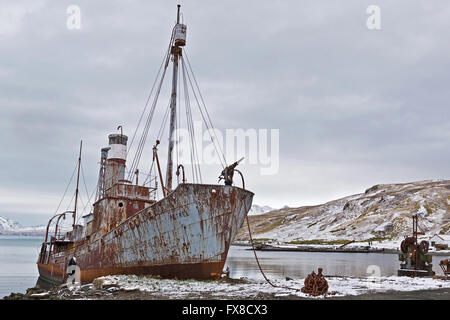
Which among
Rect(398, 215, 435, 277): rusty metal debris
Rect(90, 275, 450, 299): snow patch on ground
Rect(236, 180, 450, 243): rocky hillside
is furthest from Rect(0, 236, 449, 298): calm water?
Rect(236, 180, 450, 243): rocky hillside

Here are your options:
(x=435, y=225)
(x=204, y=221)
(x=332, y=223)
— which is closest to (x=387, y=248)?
(x=435, y=225)

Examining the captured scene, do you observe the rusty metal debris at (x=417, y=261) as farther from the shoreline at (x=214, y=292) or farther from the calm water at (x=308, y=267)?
the calm water at (x=308, y=267)

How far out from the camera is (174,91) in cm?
2873

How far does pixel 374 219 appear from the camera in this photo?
452ft

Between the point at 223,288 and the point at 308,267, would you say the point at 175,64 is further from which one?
the point at 308,267

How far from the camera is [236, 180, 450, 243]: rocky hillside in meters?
125

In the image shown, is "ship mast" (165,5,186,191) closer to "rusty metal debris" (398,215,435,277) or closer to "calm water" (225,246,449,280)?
"calm water" (225,246,449,280)

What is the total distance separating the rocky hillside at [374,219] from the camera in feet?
411

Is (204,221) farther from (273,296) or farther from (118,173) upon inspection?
(118,173)

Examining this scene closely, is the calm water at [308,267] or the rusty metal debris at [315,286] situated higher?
the rusty metal debris at [315,286]

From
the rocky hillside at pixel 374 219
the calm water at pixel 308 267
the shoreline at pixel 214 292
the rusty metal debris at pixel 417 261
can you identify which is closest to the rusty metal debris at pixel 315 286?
the shoreline at pixel 214 292

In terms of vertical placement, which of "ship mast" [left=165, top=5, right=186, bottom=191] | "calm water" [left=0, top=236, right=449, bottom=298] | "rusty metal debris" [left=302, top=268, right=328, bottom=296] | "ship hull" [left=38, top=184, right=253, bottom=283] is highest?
"ship mast" [left=165, top=5, right=186, bottom=191]

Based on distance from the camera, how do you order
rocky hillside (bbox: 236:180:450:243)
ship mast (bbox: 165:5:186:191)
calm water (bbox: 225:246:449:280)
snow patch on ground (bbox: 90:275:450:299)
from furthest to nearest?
rocky hillside (bbox: 236:180:450:243) → calm water (bbox: 225:246:449:280) → ship mast (bbox: 165:5:186:191) → snow patch on ground (bbox: 90:275:450:299)
